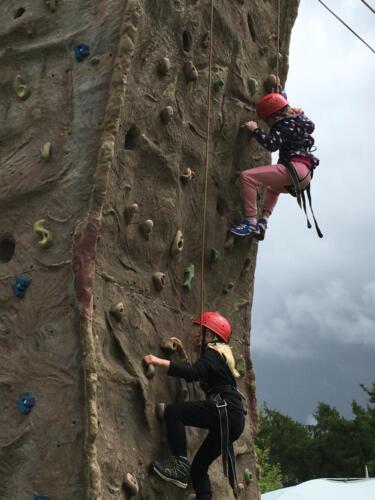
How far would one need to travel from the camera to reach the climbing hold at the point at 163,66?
5242 mm

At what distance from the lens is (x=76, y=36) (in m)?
5.15

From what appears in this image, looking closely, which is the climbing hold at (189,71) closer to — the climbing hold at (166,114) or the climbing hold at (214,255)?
the climbing hold at (166,114)

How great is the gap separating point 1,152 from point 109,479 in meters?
2.28

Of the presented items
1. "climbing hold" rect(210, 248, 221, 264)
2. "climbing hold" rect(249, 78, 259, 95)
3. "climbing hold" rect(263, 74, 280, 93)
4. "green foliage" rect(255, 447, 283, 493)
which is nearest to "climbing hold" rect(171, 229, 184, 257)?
"climbing hold" rect(210, 248, 221, 264)

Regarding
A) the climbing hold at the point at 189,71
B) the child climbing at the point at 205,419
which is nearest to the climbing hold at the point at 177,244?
the child climbing at the point at 205,419

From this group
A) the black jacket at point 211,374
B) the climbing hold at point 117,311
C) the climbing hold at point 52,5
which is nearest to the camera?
the climbing hold at point 117,311

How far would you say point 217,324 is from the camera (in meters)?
5.16

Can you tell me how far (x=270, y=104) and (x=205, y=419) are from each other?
2.71 m

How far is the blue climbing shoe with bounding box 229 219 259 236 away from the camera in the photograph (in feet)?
19.6

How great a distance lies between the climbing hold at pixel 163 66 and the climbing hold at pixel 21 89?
898 millimetres

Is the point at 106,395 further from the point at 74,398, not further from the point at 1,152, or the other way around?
the point at 1,152

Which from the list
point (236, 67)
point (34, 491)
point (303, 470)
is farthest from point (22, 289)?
point (303, 470)

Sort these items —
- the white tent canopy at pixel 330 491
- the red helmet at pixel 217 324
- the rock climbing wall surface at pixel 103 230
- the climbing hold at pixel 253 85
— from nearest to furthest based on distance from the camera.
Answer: the rock climbing wall surface at pixel 103 230
the red helmet at pixel 217 324
the climbing hold at pixel 253 85
the white tent canopy at pixel 330 491

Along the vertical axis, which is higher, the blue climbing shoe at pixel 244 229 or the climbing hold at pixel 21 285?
the blue climbing shoe at pixel 244 229
